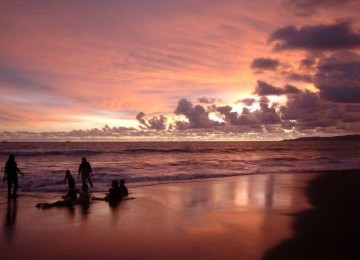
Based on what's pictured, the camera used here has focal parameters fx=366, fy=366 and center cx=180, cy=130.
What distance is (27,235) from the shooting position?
10.6 m

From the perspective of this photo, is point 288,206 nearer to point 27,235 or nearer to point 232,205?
point 232,205

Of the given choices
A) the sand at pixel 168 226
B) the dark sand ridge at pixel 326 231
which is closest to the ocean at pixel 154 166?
the sand at pixel 168 226

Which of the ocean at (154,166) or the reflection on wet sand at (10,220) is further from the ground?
the reflection on wet sand at (10,220)

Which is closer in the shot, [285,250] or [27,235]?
[285,250]

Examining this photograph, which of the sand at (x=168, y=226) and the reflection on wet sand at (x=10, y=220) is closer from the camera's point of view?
the sand at (x=168, y=226)

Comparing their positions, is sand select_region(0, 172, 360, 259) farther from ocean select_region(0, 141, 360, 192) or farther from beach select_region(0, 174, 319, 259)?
ocean select_region(0, 141, 360, 192)

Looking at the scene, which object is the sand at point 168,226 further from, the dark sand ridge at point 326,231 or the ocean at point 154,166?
the ocean at point 154,166

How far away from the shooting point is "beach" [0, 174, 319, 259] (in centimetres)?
916

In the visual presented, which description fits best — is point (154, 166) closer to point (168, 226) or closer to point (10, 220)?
point (10, 220)

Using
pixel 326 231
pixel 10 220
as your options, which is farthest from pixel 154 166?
pixel 326 231

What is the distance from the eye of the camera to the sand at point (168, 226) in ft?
30.0

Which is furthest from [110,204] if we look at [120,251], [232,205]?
[120,251]

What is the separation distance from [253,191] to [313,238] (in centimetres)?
964

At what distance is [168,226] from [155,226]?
41 cm
